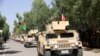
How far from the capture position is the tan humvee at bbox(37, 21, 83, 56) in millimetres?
22812

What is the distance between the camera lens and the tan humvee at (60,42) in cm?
2281

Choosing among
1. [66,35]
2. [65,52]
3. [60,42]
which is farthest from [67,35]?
[65,52]

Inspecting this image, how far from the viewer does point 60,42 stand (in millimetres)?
23094

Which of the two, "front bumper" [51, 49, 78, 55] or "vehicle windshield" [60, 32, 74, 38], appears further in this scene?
"vehicle windshield" [60, 32, 74, 38]

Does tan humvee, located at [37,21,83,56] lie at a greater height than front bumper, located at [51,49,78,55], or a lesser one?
greater

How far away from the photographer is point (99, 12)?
1403 inches

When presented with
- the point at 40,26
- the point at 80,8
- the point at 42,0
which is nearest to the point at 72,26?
the point at 80,8

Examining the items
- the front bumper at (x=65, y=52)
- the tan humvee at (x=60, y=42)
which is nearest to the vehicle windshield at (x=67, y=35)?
the tan humvee at (x=60, y=42)

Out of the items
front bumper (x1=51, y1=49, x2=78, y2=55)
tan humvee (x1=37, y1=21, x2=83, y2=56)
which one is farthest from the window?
front bumper (x1=51, y1=49, x2=78, y2=55)

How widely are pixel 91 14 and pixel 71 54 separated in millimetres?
13128

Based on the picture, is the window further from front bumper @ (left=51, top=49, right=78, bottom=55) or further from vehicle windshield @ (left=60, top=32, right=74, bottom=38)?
front bumper @ (left=51, top=49, right=78, bottom=55)

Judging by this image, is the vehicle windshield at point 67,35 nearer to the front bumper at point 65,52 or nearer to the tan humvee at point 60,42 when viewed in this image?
the tan humvee at point 60,42

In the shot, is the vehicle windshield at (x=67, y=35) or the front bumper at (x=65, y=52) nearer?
the front bumper at (x=65, y=52)

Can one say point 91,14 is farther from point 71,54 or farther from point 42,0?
point 42,0
